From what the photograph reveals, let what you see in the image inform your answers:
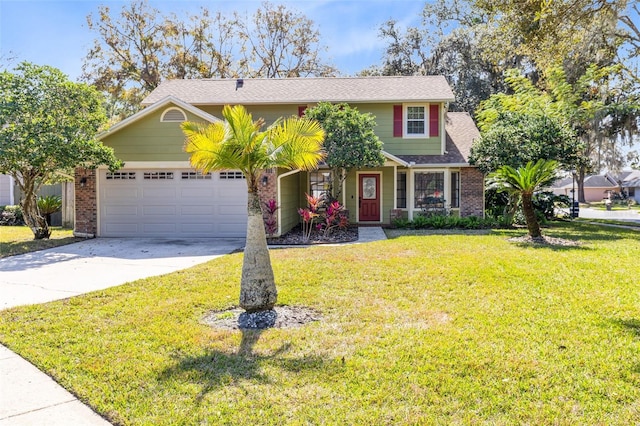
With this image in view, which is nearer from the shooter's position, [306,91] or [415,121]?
[415,121]

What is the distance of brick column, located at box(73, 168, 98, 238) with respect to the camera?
13836mm

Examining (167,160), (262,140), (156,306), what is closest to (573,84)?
(167,160)

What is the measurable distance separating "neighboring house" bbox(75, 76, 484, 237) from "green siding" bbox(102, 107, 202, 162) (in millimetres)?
30

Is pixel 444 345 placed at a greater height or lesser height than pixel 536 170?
lesser

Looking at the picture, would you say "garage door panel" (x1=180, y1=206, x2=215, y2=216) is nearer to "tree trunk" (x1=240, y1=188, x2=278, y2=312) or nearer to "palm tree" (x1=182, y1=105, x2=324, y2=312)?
"palm tree" (x1=182, y1=105, x2=324, y2=312)

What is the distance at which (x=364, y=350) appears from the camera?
451 centimetres

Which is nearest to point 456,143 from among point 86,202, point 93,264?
point 86,202

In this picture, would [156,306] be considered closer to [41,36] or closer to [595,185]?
[41,36]

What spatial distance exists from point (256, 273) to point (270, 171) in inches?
311

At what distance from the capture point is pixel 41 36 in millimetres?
12242

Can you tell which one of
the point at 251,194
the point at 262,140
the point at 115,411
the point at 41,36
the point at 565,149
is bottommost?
the point at 115,411

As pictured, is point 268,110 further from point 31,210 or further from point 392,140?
point 31,210

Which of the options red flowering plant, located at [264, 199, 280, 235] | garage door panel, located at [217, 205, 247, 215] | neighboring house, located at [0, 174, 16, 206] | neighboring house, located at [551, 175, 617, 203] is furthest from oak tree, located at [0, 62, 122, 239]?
neighboring house, located at [551, 175, 617, 203]

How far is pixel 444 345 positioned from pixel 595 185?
60.7 m
